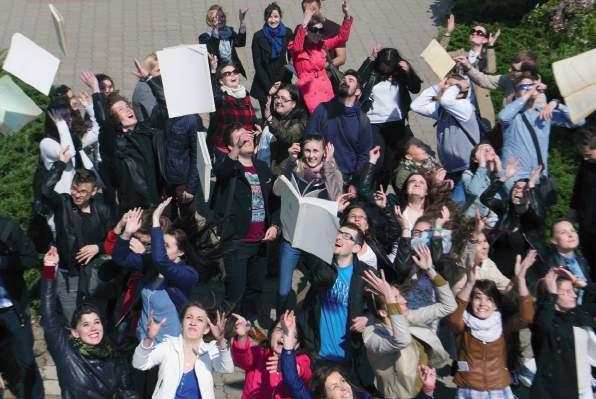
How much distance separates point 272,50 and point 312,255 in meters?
4.61

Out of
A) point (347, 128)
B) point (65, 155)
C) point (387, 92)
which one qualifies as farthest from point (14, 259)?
point (387, 92)

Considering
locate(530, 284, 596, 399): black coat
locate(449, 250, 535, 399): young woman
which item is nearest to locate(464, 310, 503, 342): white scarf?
locate(449, 250, 535, 399): young woman

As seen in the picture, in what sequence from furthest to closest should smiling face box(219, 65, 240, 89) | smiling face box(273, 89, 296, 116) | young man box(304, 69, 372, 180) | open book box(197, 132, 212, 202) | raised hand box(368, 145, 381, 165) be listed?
smiling face box(219, 65, 240, 89), smiling face box(273, 89, 296, 116), young man box(304, 69, 372, 180), raised hand box(368, 145, 381, 165), open book box(197, 132, 212, 202)

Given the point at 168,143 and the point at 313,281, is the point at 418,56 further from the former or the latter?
the point at 313,281

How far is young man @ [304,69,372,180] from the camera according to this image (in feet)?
32.1

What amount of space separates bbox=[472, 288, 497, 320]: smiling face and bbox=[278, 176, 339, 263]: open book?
102 centimetres

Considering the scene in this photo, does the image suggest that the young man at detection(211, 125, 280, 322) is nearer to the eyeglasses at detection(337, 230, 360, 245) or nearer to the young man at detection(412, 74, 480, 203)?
the eyeglasses at detection(337, 230, 360, 245)

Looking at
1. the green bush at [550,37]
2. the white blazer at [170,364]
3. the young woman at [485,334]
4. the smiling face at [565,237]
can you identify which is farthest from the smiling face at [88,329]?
the green bush at [550,37]

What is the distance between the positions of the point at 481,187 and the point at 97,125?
3522mm

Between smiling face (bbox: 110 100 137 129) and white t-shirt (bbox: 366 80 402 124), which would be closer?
smiling face (bbox: 110 100 137 129)

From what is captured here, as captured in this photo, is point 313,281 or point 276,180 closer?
point 313,281

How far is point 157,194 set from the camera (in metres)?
9.77

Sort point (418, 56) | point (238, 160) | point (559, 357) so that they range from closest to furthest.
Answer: point (559, 357) < point (238, 160) < point (418, 56)

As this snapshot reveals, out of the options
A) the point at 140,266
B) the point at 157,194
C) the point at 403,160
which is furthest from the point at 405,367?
the point at 157,194
